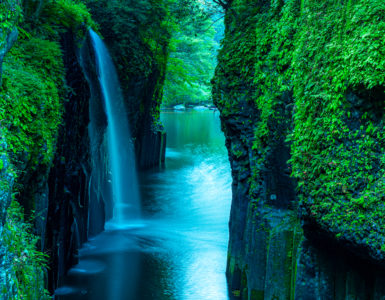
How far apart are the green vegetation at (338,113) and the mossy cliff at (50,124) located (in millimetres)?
3826

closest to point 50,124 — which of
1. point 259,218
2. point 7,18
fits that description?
point 7,18

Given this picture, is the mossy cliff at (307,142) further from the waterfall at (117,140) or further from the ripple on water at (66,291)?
the waterfall at (117,140)

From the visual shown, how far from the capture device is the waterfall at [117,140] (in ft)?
52.3

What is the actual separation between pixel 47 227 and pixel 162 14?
13215 mm

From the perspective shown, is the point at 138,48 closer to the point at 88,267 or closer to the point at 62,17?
the point at 62,17

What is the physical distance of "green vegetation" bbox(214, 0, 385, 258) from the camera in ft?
17.2

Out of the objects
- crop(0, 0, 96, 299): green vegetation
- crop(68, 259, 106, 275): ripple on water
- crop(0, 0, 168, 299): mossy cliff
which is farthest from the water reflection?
crop(0, 0, 96, 299): green vegetation

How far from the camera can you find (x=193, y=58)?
35.5m

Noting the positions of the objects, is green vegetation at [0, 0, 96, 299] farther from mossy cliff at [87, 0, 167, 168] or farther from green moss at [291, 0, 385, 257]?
mossy cliff at [87, 0, 167, 168]

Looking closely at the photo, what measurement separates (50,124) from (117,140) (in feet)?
31.0

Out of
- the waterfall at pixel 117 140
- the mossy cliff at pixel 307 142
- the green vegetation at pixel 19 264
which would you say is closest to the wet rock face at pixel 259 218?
the mossy cliff at pixel 307 142

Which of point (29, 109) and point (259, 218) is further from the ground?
point (29, 109)

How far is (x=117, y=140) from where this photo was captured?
18.1 m

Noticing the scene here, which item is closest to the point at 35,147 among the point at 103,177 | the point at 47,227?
the point at 47,227
